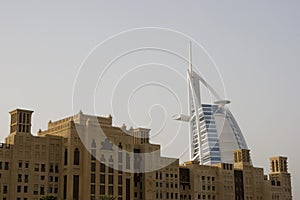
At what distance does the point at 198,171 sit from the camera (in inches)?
3949

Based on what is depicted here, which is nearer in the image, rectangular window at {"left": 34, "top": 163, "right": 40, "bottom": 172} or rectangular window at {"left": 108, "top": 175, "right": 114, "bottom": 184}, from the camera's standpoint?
rectangular window at {"left": 34, "top": 163, "right": 40, "bottom": 172}

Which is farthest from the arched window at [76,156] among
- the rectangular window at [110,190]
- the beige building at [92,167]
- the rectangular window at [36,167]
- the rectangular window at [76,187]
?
the rectangular window at [110,190]

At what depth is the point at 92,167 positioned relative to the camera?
8412 centimetres

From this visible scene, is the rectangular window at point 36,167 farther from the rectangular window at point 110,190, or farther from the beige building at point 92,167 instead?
the rectangular window at point 110,190

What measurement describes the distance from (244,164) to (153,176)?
24886mm

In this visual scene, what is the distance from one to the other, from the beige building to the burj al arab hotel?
4521 cm

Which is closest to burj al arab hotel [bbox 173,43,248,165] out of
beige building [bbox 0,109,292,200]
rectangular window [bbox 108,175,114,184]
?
beige building [bbox 0,109,292,200]

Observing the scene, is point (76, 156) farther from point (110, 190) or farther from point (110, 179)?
point (110, 190)

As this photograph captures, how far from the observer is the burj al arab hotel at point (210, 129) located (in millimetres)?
147750

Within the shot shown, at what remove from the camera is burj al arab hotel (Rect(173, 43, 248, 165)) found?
14775 cm

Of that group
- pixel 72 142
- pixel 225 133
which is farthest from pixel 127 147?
pixel 225 133

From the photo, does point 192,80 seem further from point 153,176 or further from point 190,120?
point 153,176

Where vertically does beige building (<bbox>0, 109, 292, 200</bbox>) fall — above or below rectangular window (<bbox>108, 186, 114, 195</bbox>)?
above

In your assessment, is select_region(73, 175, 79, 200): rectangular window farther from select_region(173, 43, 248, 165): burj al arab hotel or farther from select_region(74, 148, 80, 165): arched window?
select_region(173, 43, 248, 165): burj al arab hotel
